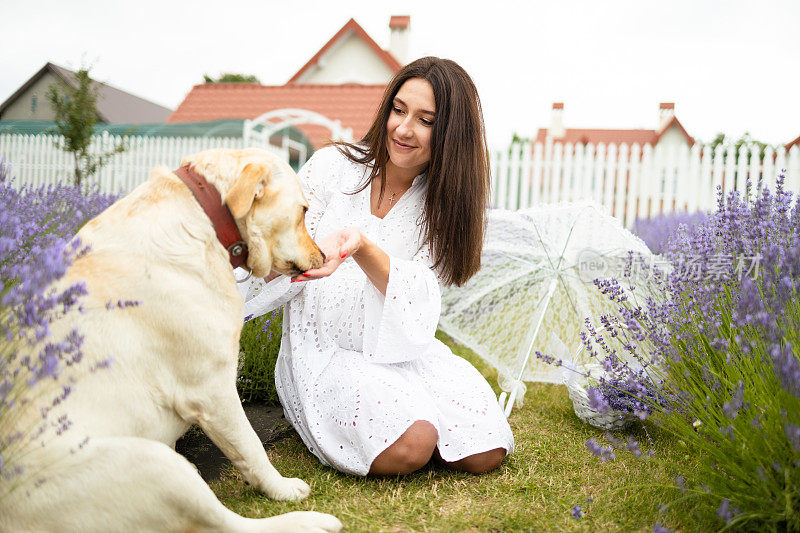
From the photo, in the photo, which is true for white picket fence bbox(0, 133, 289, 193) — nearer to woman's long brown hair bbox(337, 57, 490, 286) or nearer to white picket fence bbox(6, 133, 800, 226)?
white picket fence bbox(6, 133, 800, 226)

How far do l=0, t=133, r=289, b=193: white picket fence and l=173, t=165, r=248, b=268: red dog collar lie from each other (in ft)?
40.0

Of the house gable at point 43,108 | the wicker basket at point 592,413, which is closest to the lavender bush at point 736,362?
the wicker basket at point 592,413

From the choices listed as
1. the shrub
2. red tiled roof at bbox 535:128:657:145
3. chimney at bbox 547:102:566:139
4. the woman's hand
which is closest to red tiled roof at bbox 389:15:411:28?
chimney at bbox 547:102:566:139

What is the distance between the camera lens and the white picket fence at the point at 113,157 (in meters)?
14.4

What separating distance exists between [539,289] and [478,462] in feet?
4.76

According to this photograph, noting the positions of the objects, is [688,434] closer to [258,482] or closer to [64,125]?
[258,482]

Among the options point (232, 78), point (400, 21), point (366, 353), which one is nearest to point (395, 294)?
point (366, 353)

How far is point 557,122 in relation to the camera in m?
32.2

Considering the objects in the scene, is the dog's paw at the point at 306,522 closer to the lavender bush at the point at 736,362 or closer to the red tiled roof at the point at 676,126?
the lavender bush at the point at 736,362

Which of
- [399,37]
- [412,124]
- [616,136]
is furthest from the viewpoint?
[616,136]

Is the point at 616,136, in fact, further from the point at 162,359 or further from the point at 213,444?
the point at 162,359

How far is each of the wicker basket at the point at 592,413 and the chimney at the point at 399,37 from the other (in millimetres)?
22868

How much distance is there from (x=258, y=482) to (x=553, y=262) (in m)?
2.36

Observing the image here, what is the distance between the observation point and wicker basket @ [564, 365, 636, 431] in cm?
336
